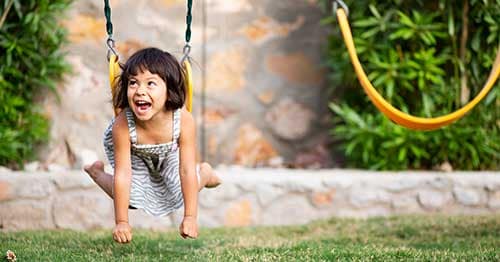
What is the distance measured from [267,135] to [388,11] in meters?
1.16

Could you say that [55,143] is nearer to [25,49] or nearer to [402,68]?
[25,49]

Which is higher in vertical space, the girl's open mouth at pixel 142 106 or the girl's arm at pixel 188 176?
the girl's open mouth at pixel 142 106

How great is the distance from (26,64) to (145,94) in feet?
→ 7.90

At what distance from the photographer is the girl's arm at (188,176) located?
3.81 m

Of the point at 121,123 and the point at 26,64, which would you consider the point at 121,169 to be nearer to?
the point at 121,123

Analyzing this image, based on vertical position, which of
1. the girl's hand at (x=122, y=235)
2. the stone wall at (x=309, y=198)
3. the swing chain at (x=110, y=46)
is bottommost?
the stone wall at (x=309, y=198)

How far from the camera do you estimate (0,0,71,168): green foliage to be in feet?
19.4

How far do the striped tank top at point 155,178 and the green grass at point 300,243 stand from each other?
0.22m

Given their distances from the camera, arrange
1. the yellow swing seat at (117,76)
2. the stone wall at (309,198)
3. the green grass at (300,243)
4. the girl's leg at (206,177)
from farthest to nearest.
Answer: the stone wall at (309,198), the girl's leg at (206,177), the green grass at (300,243), the yellow swing seat at (117,76)

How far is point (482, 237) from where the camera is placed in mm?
4961

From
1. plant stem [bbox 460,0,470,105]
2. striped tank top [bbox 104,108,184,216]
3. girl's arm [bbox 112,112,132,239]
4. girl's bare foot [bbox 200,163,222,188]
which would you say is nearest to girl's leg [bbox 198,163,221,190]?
girl's bare foot [bbox 200,163,222,188]

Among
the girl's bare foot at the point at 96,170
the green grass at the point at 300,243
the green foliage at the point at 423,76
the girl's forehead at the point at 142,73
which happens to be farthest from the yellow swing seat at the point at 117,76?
the green foliage at the point at 423,76

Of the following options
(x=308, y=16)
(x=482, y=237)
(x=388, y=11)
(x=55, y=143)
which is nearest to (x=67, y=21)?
(x=55, y=143)

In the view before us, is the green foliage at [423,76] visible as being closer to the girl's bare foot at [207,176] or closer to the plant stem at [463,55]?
the plant stem at [463,55]
